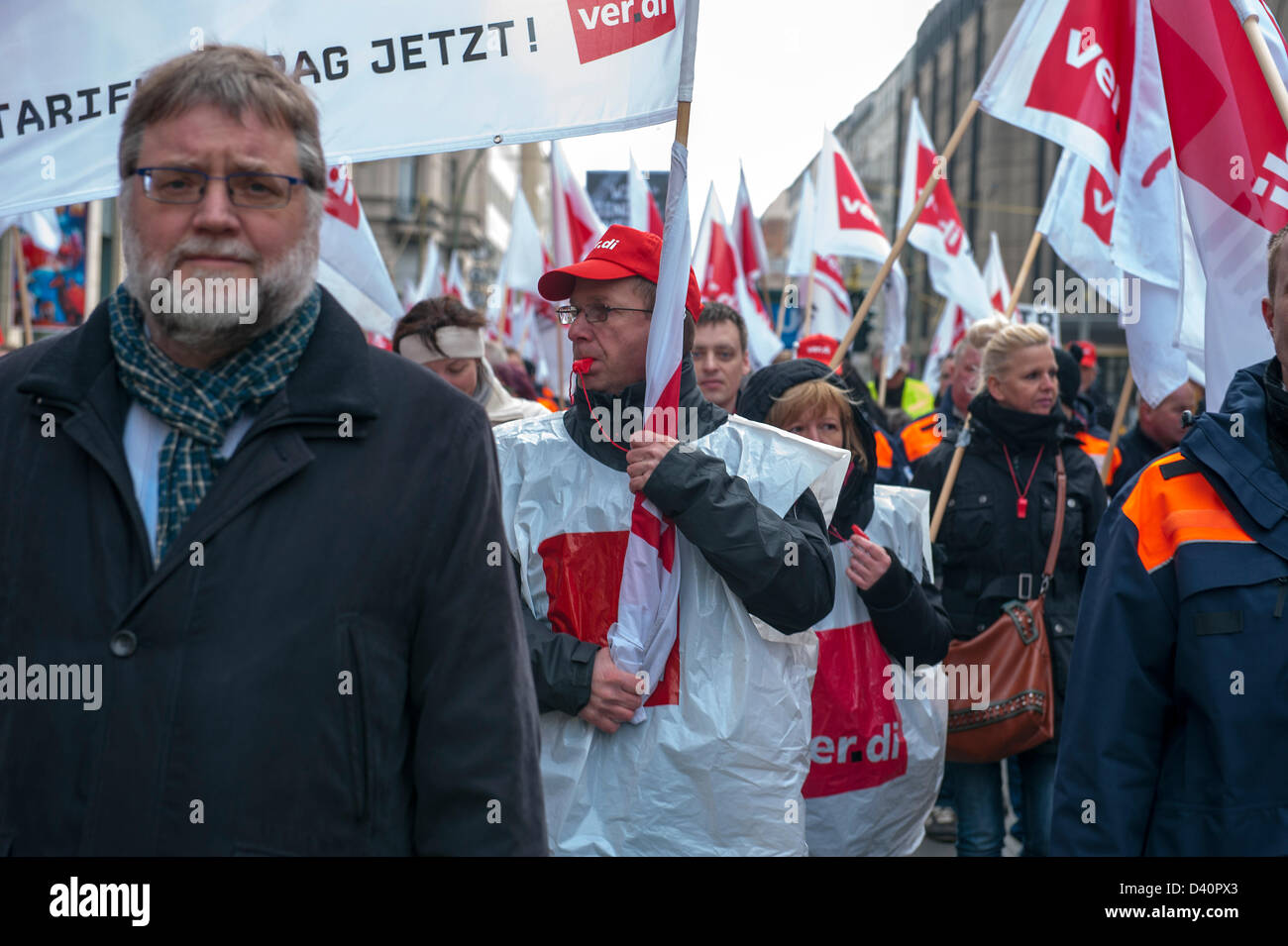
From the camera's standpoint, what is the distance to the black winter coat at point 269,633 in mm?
1928

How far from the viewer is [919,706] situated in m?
4.24

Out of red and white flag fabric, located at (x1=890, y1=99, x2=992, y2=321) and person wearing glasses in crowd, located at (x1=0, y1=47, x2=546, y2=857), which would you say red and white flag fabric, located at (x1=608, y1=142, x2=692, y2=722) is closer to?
person wearing glasses in crowd, located at (x1=0, y1=47, x2=546, y2=857)

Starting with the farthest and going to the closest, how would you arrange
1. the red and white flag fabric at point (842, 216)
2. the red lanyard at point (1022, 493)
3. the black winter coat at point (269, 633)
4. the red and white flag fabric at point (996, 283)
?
the red and white flag fabric at point (996, 283) < the red and white flag fabric at point (842, 216) < the red lanyard at point (1022, 493) < the black winter coat at point (269, 633)

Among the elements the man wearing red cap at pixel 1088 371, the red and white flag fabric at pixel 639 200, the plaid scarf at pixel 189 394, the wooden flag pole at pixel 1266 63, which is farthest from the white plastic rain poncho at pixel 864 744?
the red and white flag fabric at pixel 639 200

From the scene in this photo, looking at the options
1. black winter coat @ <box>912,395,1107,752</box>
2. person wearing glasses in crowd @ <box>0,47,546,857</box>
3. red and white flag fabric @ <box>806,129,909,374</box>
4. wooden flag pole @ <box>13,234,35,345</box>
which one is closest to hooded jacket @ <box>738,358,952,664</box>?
black winter coat @ <box>912,395,1107,752</box>

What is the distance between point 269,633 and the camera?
1.96 m

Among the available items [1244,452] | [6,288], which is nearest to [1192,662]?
[1244,452]

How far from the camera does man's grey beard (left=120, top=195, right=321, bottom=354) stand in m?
2.06

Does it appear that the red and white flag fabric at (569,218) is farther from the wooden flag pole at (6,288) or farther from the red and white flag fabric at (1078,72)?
the wooden flag pole at (6,288)

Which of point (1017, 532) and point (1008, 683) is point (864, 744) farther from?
point (1017, 532)

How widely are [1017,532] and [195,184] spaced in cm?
389

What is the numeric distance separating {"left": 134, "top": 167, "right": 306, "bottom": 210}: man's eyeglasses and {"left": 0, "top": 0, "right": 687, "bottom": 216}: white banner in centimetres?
159

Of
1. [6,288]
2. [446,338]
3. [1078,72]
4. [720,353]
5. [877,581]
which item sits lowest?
[877,581]
